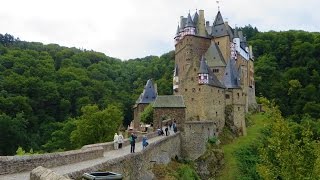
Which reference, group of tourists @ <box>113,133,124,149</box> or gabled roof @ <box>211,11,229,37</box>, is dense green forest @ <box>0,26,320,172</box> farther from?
group of tourists @ <box>113,133,124,149</box>

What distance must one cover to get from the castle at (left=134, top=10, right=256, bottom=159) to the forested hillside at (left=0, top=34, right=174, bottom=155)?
29.0 ft

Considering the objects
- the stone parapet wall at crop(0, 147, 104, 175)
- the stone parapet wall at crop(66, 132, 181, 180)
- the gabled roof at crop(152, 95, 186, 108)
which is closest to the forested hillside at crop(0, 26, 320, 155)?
the gabled roof at crop(152, 95, 186, 108)

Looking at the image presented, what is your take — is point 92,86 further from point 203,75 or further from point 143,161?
point 143,161

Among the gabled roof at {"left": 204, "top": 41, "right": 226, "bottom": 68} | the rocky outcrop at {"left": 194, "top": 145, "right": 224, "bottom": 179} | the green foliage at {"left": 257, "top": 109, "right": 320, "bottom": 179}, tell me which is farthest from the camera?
the gabled roof at {"left": 204, "top": 41, "right": 226, "bottom": 68}

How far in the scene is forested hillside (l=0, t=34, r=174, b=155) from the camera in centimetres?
6216

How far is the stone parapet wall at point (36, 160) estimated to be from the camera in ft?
45.0

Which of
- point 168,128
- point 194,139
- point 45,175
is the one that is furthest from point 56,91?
point 45,175

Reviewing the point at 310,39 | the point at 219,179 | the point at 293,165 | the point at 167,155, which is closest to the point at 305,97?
the point at 310,39

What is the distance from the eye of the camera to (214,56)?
50.8m

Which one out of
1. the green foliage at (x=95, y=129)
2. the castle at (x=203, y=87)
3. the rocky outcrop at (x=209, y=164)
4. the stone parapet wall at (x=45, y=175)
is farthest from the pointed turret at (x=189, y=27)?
the stone parapet wall at (x=45, y=175)

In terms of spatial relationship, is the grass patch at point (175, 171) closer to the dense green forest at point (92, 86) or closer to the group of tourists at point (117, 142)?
the group of tourists at point (117, 142)

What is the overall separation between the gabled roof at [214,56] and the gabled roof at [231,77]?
6.80 ft

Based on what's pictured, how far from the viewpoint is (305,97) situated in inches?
3214

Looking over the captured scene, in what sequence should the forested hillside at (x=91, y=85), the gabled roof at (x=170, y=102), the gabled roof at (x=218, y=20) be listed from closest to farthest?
1. the gabled roof at (x=170, y=102)
2. the gabled roof at (x=218, y=20)
3. the forested hillside at (x=91, y=85)
